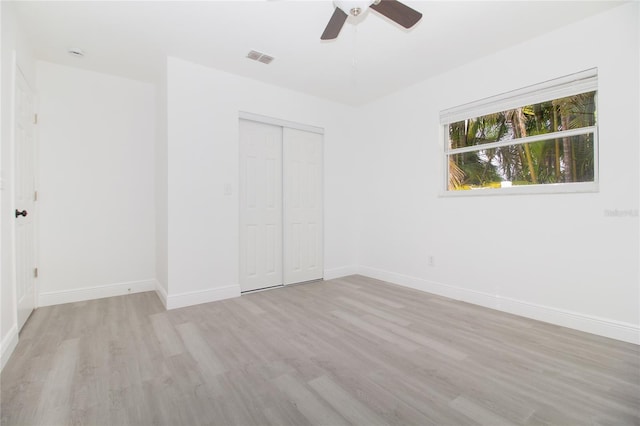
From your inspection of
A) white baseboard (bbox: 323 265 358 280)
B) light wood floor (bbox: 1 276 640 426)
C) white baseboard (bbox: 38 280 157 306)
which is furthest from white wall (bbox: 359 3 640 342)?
white baseboard (bbox: 38 280 157 306)

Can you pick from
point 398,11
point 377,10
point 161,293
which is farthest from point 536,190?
point 161,293

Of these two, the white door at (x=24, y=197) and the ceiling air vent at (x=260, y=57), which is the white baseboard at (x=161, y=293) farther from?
the ceiling air vent at (x=260, y=57)

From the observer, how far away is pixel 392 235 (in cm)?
428

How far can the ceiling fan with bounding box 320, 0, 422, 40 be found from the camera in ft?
6.31

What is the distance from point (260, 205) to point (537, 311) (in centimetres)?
324

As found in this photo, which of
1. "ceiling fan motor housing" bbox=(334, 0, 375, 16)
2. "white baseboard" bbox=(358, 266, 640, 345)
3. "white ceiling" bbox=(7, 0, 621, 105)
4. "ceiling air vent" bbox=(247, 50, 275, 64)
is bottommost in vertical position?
"white baseboard" bbox=(358, 266, 640, 345)

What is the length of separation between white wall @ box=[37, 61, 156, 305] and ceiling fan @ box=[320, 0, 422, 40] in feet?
9.54

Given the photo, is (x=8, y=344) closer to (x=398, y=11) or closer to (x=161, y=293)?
(x=161, y=293)

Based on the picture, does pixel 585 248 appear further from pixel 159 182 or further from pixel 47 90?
pixel 47 90

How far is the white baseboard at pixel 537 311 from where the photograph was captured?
94.0 inches

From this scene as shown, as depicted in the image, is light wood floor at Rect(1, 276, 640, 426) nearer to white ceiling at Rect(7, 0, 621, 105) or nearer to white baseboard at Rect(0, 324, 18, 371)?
white baseboard at Rect(0, 324, 18, 371)

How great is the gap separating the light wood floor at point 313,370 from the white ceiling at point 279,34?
262 centimetres

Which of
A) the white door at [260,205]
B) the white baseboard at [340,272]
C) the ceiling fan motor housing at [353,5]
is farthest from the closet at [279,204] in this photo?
the ceiling fan motor housing at [353,5]

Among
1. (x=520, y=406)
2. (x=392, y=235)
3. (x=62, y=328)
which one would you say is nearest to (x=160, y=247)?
(x=62, y=328)
